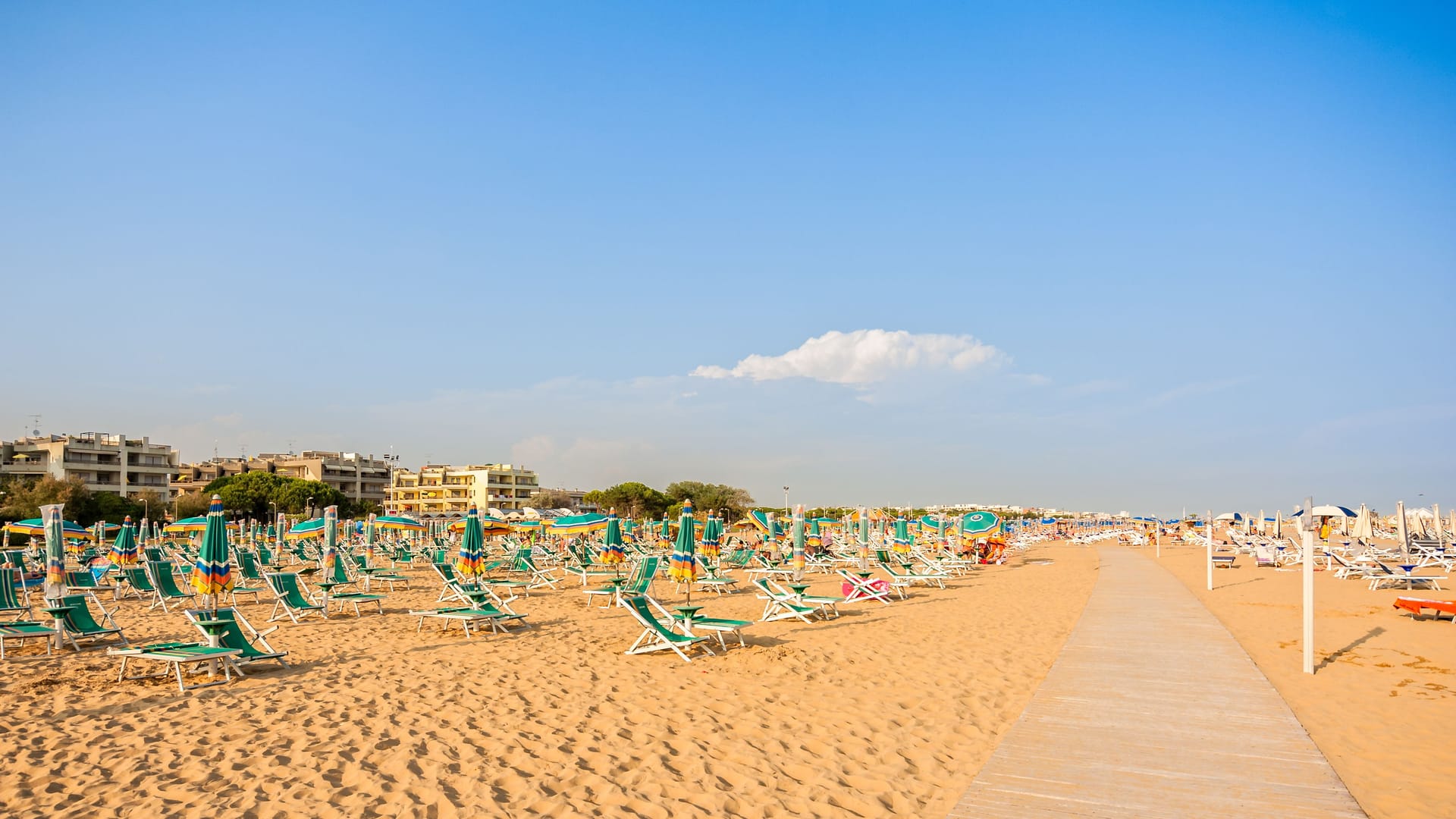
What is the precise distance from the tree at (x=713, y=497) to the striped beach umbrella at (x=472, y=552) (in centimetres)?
5395

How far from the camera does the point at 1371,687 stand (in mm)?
7312

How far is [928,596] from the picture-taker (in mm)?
15375

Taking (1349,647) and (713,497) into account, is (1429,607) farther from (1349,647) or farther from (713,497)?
(713,497)

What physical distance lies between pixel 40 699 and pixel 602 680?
176 inches

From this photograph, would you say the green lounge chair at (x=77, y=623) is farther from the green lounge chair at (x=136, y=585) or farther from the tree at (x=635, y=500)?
the tree at (x=635, y=500)

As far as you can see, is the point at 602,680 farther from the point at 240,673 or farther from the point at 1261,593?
the point at 1261,593

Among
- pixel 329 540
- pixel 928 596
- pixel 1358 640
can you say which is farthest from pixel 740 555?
pixel 1358 640

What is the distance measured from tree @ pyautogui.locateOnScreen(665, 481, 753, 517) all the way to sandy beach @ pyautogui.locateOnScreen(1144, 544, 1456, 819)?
182 ft

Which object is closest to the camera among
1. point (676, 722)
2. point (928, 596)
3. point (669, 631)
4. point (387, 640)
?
point (676, 722)

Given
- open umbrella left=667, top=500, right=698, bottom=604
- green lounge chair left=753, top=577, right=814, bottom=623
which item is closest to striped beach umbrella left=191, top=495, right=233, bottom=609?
open umbrella left=667, top=500, right=698, bottom=604

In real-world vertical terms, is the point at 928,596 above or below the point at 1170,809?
below

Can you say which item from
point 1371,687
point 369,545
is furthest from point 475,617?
point 369,545

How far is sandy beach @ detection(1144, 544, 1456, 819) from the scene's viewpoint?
478 cm

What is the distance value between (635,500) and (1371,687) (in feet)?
196
